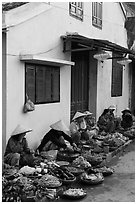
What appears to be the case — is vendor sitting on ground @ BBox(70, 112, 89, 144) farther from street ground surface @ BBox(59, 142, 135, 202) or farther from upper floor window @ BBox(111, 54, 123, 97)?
upper floor window @ BBox(111, 54, 123, 97)

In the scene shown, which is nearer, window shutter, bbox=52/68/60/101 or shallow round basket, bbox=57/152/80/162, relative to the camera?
shallow round basket, bbox=57/152/80/162

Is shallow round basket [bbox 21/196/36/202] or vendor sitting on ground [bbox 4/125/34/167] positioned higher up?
vendor sitting on ground [bbox 4/125/34/167]

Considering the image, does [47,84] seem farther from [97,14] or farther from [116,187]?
[97,14]

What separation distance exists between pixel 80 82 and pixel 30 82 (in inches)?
158

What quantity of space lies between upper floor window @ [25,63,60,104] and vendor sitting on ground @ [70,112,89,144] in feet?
2.45

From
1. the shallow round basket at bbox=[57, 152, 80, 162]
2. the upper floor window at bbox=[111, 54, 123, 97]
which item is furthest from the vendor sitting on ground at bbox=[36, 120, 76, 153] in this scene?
the upper floor window at bbox=[111, 54, 123, 97]

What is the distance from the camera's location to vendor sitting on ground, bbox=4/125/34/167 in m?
6.07

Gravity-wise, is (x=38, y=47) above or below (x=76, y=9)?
below

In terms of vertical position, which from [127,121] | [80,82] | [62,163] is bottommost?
[62,163]

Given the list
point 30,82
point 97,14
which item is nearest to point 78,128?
point 30,82

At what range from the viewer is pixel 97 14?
37.7 ft

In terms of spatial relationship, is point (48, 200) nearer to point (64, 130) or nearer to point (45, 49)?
point (64, 130)

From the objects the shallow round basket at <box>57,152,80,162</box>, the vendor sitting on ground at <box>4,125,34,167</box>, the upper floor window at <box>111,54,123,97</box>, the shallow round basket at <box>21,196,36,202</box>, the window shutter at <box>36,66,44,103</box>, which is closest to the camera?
the shallow round basket at <box>21,196,36,202</box>

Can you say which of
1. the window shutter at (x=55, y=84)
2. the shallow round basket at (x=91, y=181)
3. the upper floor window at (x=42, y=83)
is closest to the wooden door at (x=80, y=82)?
the window shutter at (x=55, y=84)
